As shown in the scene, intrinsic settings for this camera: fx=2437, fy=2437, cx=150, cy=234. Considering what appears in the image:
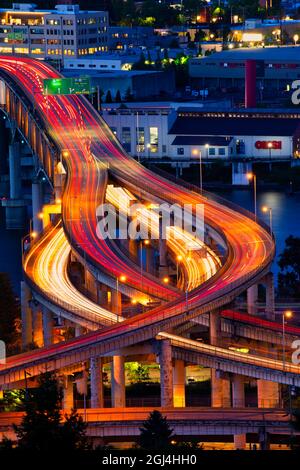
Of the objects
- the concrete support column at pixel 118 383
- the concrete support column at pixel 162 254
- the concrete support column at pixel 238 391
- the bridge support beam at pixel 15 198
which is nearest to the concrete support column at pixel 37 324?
the concrete support column at pixel 162 254

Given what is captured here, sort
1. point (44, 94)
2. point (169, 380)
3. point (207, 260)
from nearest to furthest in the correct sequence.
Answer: point (169, 380)
point (207, 260)
point (44, 94)

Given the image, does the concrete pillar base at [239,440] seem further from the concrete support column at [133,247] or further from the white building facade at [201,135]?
the white building facade at [201,135]

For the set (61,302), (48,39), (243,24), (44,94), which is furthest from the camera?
(243,24)

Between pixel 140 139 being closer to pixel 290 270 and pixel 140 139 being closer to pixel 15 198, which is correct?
pixel 15 198

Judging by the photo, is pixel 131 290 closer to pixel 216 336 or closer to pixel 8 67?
pixel 216 336

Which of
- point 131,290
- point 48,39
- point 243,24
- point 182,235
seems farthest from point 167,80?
point 131,290

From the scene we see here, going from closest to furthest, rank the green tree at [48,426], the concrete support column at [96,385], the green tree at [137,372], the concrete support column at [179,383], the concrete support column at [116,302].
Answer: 1. the green tree at [48,426]
2. the concrete support column at [96,385]
3. the concrete support column at [179,383]
4. the green tree at [137,372]
5. the concrete support column at [116,302]
